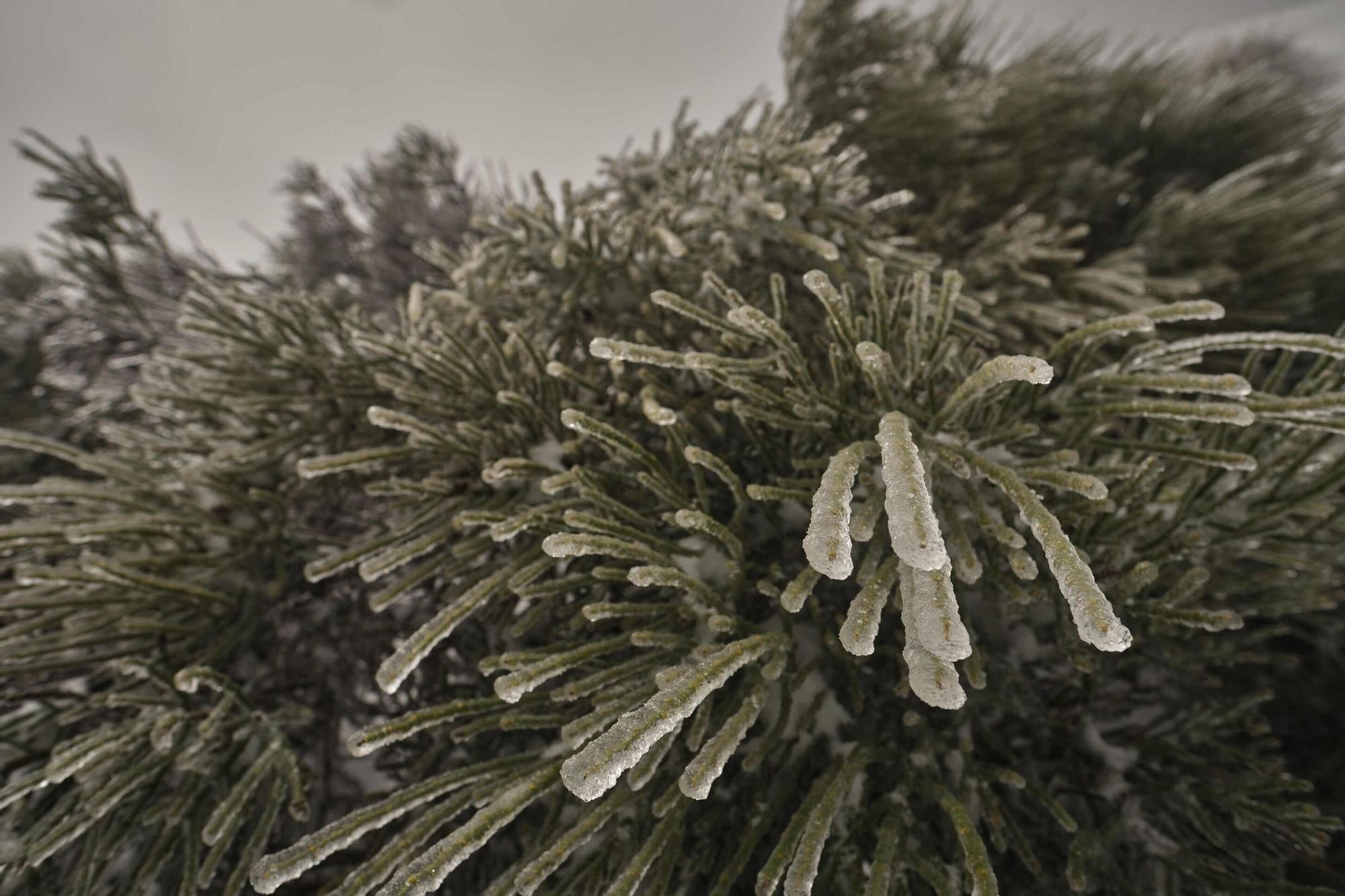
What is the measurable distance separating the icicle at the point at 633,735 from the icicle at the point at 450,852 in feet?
0.72

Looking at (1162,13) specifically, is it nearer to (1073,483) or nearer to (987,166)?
(987,166)

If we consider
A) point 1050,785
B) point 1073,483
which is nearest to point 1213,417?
point 1073,483

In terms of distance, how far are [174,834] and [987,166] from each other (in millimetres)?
3114

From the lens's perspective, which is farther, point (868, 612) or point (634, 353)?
point (634, 353)

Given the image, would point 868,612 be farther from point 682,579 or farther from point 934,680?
point 682,579

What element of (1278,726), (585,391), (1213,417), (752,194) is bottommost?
(1278,726)

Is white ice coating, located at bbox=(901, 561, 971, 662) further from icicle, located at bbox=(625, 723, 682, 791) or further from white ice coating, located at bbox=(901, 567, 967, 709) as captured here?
icicle, located at bbox=(625, 723, 682, 791)

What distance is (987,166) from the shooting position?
2.60 metres

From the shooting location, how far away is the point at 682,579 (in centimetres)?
90

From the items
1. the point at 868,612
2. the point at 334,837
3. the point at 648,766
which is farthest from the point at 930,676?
the point at 334,837

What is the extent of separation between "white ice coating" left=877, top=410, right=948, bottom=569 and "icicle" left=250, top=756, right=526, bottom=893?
751 mm

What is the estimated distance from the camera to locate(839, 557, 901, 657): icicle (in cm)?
67

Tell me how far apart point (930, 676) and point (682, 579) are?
365mm

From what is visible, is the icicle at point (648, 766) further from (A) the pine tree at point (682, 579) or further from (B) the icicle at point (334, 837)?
(B) the icicle at point (334, 837)
